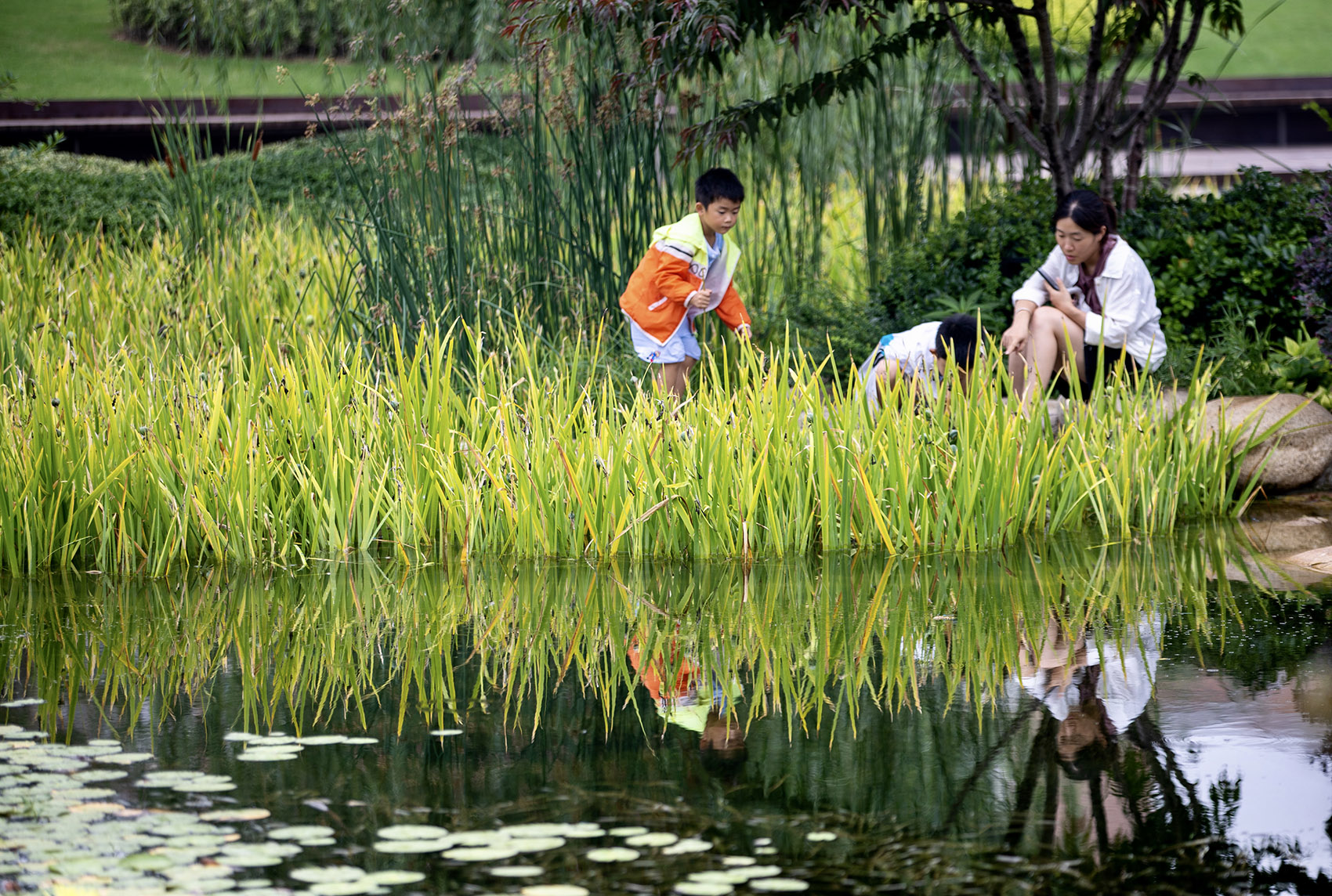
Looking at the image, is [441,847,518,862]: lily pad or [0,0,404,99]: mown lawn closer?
[441,847,518,862]: lily pad

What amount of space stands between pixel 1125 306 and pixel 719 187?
155 centimetres

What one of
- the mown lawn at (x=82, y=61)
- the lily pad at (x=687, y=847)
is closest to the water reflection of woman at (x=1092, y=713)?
the lily pad at (x=687, y=847)

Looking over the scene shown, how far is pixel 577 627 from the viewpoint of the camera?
10.7ft

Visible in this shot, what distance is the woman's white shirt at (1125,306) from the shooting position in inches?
184

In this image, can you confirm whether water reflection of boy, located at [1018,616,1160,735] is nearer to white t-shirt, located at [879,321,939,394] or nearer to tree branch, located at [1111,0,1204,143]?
white t-shirt, located at [879,321,939,394]

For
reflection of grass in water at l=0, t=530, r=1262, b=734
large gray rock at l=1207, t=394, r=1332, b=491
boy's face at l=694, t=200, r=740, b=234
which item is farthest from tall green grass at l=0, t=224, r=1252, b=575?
boy's face at l=694, t=200, r=740, b=234

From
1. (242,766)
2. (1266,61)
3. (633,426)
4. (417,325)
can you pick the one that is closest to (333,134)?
(417,325)

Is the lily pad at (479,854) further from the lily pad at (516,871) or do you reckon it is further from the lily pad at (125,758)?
the lily pad at (125,758)

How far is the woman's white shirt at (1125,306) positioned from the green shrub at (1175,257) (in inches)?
23.4

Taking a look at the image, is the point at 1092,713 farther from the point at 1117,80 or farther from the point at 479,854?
the point at 1117,80

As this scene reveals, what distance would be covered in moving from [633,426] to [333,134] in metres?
2.10

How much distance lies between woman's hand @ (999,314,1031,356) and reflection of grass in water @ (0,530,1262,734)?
2.86ft

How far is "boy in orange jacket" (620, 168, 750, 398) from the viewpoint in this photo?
4.90 meters

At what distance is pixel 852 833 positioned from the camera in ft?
6.76
